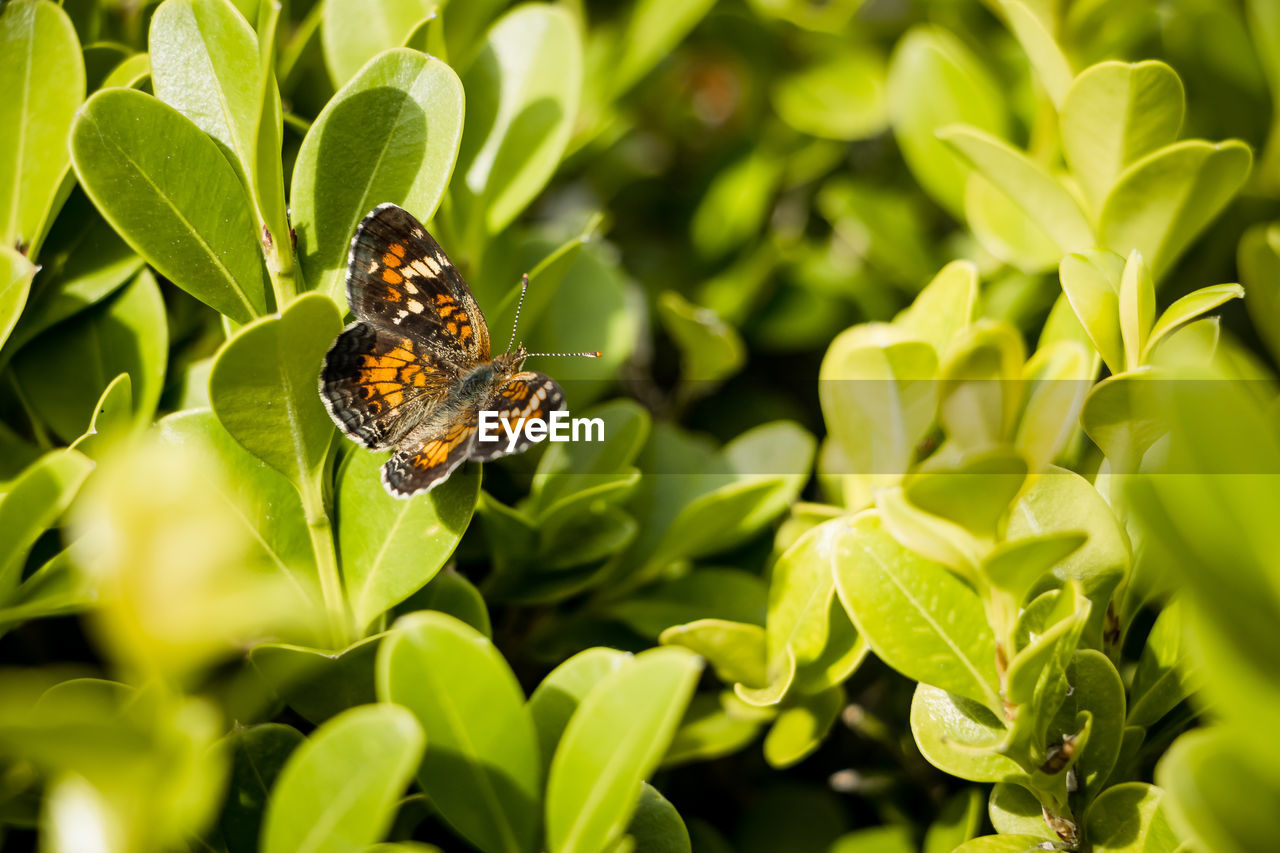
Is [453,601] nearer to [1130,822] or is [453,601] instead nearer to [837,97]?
[1130,822]

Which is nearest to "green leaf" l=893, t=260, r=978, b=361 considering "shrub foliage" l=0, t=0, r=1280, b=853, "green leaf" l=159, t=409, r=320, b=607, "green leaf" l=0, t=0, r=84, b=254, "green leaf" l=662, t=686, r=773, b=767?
"shrub foliage" l=0, t=0, r=1280, b=853

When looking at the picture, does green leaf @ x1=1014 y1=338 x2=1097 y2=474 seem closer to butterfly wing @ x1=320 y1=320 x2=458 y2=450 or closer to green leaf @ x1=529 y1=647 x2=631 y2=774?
green leaf @ x1=529 y1=647 x2=631 y2=774

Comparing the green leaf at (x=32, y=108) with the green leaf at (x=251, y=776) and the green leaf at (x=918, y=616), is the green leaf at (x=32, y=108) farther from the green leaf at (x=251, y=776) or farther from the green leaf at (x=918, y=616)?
the green leaf at (x=918, y=616)

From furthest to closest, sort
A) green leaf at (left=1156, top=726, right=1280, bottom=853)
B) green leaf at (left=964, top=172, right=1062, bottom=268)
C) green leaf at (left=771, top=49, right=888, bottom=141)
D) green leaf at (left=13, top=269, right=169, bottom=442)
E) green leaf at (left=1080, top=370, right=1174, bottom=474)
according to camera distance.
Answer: green leaf at (left=771, top=49, right=888, bottom=141), green leaf at (left=964, top=172, right=1062, bottom=268), green leaf at (left=13, top=269, right=169, bottom=442), green leaf at (left=1080, top=370, right=1174, bottom=474), green leaf at (left=1156, top=726, right=1280, bottom=853)

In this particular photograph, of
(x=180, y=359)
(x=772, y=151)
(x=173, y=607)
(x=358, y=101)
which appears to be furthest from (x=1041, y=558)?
(x=772, y=151)

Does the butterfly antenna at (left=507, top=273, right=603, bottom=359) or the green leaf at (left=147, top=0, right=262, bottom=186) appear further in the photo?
the butterfly antenna at (left=507, top=273, right=603, bottom=359)

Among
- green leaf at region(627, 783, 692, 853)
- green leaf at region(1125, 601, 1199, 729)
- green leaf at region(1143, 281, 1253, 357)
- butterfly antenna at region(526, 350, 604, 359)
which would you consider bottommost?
green leaf at region(627, 783, 692, 853)
